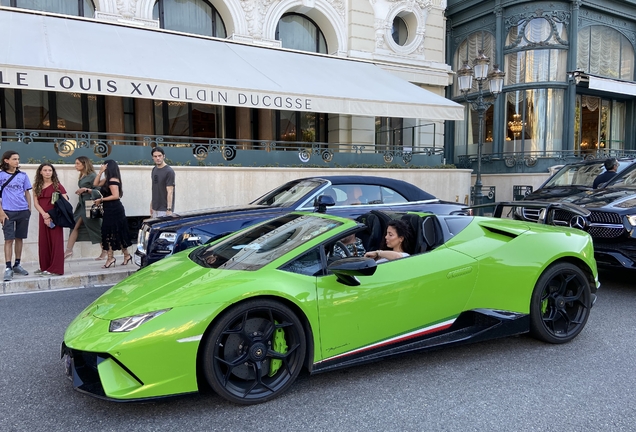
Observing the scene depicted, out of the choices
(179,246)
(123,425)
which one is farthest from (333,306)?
(179,246)

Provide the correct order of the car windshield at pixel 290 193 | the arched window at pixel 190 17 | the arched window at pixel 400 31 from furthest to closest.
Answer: the arched window at pixel 400 31 < the arched window at pixel 190 17 < the car windshield at pixel 290 193

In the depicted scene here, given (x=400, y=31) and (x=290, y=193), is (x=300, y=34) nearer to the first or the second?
(x=400, y=31)

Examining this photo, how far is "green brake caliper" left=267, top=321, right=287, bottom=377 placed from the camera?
3.07 metres

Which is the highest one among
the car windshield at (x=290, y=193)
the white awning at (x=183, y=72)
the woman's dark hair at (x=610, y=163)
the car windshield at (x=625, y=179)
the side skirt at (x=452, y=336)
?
the white awning at (x=183, y=72)

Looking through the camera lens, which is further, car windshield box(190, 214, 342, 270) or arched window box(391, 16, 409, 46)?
arched window box(391, 16, 409, 46)

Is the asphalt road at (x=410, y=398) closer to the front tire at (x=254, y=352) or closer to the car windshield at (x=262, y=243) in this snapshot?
the front tire at (x=254, y=352)

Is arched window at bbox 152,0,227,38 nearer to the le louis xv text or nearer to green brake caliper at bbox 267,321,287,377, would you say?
the le louis xv text

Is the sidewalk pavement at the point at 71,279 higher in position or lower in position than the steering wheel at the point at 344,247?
lower

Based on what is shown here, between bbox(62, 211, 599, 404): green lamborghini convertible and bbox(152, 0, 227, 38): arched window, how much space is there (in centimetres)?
1151

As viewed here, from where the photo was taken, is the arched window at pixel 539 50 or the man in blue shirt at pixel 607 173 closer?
the man in blue shirt at pixel 607 173

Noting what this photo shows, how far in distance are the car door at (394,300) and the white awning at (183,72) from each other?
7.46m

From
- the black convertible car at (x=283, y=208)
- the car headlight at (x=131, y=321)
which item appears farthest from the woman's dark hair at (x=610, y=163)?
the car headlight at (x=131, y=321)

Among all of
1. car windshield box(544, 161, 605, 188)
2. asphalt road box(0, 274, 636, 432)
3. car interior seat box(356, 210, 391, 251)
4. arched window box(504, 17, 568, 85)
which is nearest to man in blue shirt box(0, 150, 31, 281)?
asphalt road box(0, 274, 636, 432)

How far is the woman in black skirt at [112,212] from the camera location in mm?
7346
